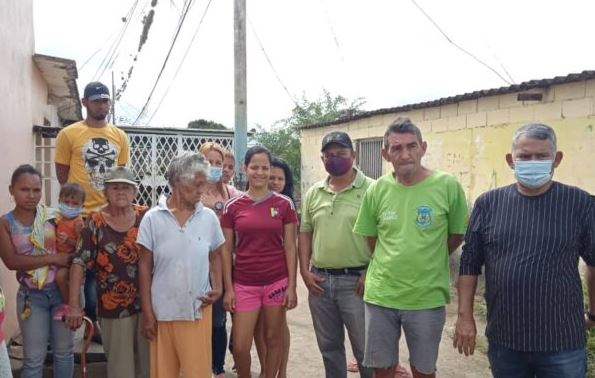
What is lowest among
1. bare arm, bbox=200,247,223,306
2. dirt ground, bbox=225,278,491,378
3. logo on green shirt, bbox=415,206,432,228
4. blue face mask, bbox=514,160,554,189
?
dirt ground, bbox=225,278,491,378

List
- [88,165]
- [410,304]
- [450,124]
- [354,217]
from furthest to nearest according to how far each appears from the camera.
→ [450,124], [88,165], [354,217], [410,304]

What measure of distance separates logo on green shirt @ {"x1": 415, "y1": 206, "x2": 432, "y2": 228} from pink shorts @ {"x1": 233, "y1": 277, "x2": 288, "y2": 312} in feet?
3.60

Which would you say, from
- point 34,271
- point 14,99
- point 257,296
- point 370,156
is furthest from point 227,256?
point 370,156

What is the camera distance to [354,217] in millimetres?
3441

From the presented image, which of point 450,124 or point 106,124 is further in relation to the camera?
point 450,124

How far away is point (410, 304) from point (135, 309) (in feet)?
5.17

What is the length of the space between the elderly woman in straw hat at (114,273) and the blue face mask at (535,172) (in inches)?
83.1

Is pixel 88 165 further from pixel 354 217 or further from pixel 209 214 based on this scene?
pixel 354 217

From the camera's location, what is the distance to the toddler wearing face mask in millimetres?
3266

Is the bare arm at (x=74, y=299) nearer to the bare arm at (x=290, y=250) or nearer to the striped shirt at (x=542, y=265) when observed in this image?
the bare arm at (x=290, y=250)

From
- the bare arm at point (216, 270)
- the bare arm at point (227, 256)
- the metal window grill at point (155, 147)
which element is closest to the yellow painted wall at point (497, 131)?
the metal window grill at point (155, 147)

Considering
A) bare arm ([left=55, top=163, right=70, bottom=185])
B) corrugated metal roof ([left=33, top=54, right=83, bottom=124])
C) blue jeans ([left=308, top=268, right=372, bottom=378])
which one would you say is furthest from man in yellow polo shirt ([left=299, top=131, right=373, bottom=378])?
corrugated metal roof ([left=33, top=54, right=83, bottom=124])

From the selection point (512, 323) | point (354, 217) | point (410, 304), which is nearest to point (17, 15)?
point (354, 217)

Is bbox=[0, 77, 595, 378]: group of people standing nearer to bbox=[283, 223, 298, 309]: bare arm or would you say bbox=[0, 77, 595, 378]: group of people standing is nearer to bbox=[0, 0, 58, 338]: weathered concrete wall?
bbox=[283, 223, 298, 309]: bare arm
